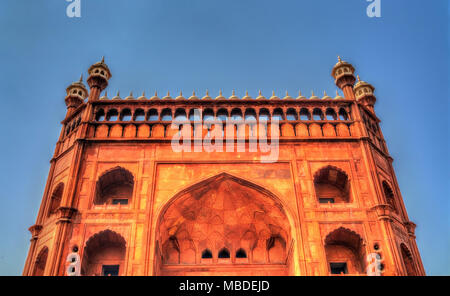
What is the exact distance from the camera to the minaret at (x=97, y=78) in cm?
2289

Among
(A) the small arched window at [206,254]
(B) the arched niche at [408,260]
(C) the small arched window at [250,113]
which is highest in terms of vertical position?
(C) the small arched window at [250,113]

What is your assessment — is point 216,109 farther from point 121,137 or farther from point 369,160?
point 369,160

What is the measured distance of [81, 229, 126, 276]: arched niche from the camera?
1841cm

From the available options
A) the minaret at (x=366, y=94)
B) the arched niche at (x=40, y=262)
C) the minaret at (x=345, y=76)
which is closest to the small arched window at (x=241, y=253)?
the arched niche at (x=40, y=262)

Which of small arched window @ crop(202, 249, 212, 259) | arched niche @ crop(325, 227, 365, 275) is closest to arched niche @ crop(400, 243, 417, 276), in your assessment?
arched niche @ crop(325, 227, 365, 275)

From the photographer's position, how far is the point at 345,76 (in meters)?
23.5

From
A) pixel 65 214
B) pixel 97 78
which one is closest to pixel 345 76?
pixel 97 78

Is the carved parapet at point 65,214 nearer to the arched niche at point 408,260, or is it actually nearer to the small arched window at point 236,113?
the small arched window at point 236,113

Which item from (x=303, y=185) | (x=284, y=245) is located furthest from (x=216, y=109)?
(x=284, y=245)

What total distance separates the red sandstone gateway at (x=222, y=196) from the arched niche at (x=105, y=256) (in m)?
0.05

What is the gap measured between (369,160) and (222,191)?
694 centimetres

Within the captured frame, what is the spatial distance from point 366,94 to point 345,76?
8.15 ft

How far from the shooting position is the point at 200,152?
20516 mm

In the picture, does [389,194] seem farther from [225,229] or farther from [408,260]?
[225,229]
